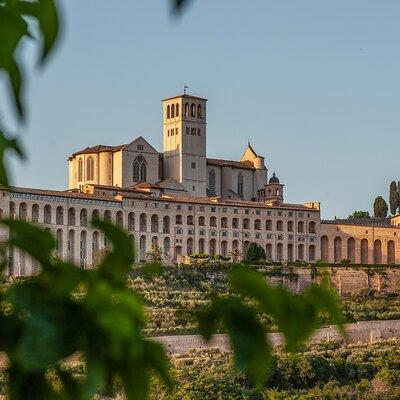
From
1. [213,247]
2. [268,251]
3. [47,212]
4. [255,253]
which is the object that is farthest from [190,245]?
Result: [47,212]

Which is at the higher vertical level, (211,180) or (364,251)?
(211,180)

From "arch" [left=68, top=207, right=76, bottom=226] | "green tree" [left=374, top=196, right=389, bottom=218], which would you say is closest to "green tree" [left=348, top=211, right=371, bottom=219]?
"green tree" [left=374, top=196, right=389, bottom=218]

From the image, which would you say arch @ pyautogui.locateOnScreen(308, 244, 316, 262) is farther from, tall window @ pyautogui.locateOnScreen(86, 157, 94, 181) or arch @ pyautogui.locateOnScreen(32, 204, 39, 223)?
arch @ pyautogui.locateOnScreen(32, 204, 39, 223)

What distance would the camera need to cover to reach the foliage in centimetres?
6390

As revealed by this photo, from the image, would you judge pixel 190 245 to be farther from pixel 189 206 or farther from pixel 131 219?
pixel 131 219

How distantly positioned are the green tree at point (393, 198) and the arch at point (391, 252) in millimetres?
15091

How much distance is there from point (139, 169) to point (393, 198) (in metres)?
22.0

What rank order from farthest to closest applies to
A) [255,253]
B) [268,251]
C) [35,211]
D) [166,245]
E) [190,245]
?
[268,251], [190,245], [166,245], [255,253], [35,211]

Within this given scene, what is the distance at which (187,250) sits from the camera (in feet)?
214

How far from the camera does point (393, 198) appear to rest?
85.1 metres

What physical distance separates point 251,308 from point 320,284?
83 millimetres

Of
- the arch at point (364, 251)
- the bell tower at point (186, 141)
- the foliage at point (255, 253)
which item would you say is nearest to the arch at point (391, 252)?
the arch at point (364, 251)

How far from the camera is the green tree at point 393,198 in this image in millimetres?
84688

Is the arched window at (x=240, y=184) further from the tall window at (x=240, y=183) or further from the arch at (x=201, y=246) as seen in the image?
the arch at (x=201, y=246)
